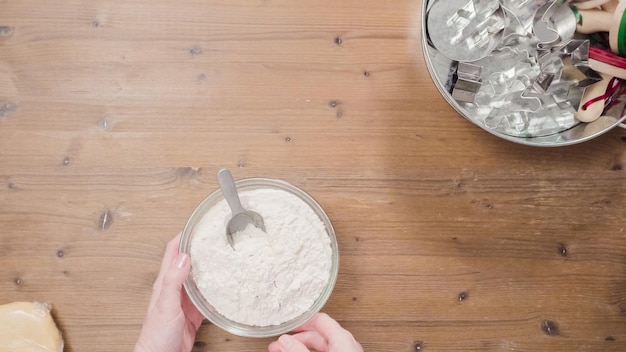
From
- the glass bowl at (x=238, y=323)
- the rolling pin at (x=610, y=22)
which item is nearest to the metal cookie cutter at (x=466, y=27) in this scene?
the rolling pin at (x=610, y=22)

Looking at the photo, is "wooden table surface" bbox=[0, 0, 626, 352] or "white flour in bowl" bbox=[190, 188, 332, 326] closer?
"white flour in bowl" bbox=[190, 188, 332, 326]

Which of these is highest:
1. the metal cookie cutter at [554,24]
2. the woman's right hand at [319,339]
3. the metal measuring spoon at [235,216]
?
the metal cookie cutter at [554,24]

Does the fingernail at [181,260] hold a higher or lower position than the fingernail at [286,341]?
higher

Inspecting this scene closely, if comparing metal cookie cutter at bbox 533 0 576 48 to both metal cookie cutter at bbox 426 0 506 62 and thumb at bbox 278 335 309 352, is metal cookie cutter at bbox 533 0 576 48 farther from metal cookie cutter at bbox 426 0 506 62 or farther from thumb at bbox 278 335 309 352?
thumb at bbox 278 335 309 352

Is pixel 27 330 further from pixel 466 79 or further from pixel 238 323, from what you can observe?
pixel 466 79

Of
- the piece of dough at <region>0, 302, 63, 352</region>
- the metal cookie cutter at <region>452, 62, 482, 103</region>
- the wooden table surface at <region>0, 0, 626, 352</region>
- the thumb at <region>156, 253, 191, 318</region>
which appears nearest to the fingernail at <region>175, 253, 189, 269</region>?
the thumb at <region>156, 253, 191, 318</region>

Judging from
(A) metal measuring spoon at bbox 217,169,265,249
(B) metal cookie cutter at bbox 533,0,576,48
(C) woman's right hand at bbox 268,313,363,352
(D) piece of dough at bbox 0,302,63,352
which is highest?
(B) metal cookie cutter at bbox 533,0,576,48

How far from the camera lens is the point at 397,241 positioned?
96 centimetres

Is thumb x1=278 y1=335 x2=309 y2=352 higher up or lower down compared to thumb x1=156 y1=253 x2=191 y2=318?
lower down

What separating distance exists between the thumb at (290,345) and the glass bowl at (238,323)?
1cm

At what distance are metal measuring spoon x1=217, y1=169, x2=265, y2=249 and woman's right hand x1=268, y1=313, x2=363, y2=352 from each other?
176mm

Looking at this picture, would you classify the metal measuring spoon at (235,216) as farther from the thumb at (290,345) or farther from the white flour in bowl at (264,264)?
the thumb at (290,345)

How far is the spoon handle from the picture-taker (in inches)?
31.0

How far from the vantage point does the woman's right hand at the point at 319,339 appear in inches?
33.2
